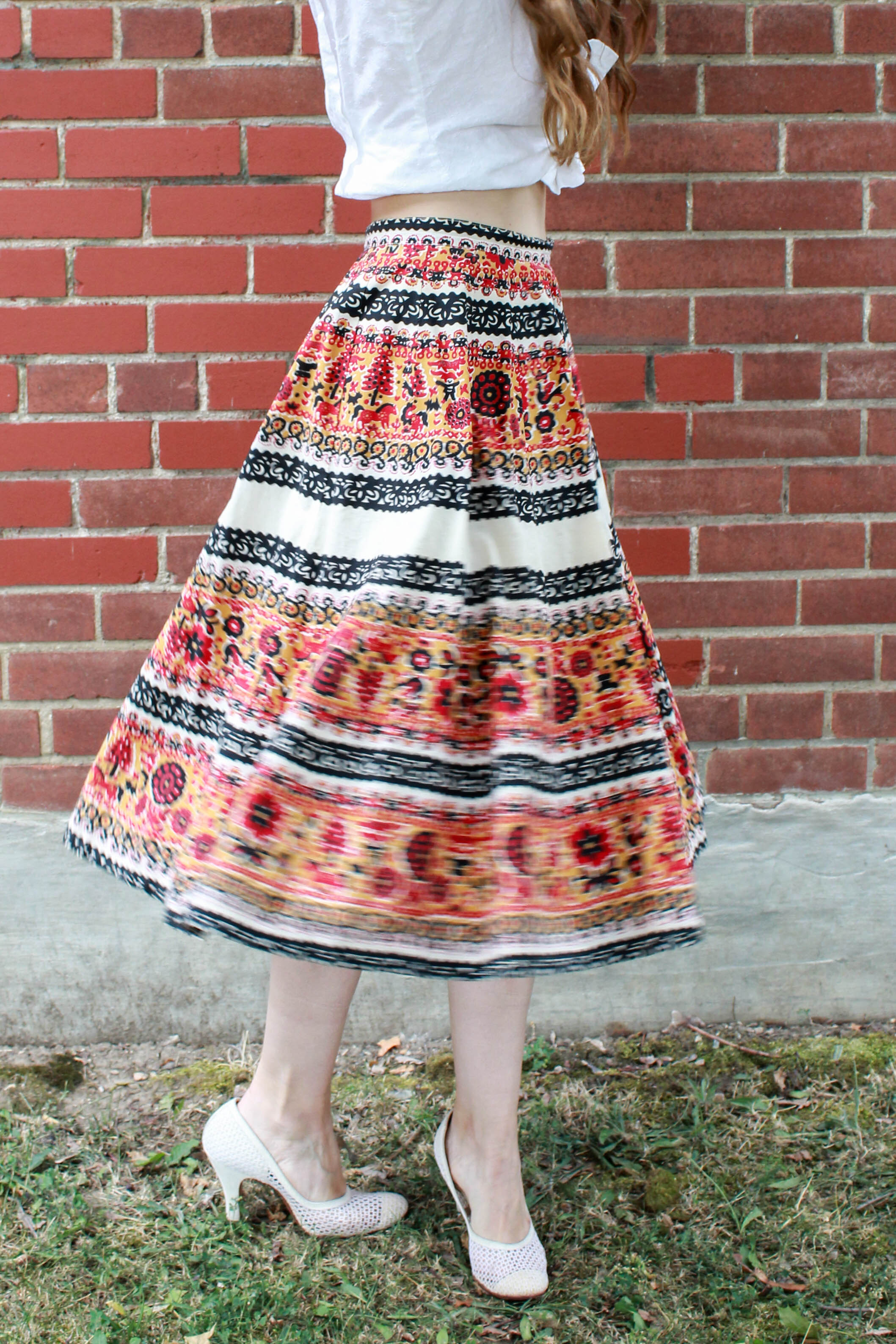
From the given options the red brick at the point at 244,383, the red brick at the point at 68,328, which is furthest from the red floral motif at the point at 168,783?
the red brick at the point at 68,328

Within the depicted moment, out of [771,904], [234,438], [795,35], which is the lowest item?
[771,904]

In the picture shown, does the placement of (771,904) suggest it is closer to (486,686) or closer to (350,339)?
(486,686)

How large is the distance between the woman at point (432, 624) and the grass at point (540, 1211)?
0.43 meters

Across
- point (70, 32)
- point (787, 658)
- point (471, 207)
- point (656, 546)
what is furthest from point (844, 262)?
point (70, 32)

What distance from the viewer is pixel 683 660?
2.16 m

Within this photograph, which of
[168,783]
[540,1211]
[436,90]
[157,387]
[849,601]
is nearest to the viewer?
[436,90]

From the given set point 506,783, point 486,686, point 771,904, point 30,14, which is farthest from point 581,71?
point 771,904

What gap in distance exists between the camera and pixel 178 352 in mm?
2053

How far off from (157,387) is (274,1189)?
1.43 metres

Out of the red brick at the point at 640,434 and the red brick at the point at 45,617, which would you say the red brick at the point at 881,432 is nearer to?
the red brick at the point at 640,434

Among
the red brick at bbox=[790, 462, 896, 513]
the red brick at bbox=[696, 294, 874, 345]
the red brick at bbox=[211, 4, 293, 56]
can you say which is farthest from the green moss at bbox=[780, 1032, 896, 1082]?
the red brick at bbox=[211, 4, 293, 56]

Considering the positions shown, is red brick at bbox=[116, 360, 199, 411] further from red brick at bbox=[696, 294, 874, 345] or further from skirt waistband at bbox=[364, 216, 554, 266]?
red brick at bbox=[696, 294, 874, 345]

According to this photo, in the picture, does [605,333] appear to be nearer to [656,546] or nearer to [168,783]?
[656,546]

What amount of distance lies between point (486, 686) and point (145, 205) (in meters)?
1.26
